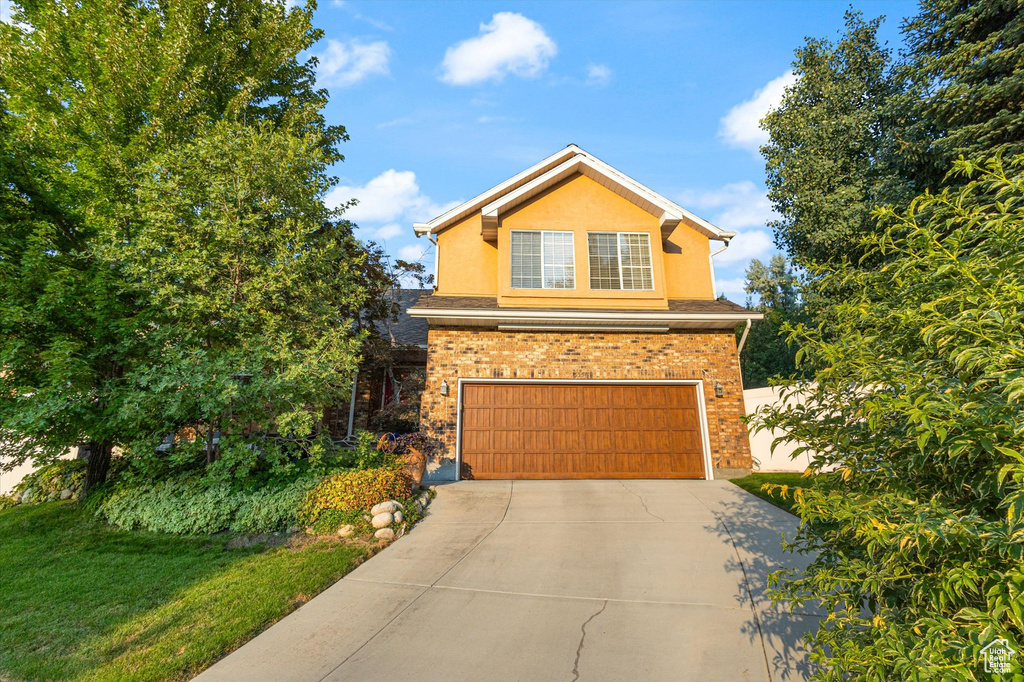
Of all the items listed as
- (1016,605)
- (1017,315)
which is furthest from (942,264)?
(1016,605)

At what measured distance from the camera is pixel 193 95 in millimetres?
10094

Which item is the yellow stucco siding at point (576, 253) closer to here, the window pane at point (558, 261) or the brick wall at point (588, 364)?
the window pane at point (558, 261)

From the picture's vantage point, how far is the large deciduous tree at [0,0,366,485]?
7.38 metres

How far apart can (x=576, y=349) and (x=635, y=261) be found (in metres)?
3.02

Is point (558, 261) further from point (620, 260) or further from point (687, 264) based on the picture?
point (687, 264)

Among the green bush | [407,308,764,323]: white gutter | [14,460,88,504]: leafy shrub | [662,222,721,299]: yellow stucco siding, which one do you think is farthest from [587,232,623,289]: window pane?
[14,460,88,504]: leafy shrub

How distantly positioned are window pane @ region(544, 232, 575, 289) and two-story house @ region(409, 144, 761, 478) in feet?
0.10

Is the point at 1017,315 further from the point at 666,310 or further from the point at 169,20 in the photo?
the point at 169,20

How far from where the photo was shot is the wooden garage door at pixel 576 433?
11359 mm

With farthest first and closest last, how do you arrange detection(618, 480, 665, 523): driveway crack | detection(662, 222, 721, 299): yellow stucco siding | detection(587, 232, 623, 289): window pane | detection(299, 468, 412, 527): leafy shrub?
detection(662, 222, 721, 299): yellow stucco siding → detection(587, 232, 623, 289): window pane → detection(618, 480, 665, 523): driveway crack → detection(299, 468, 412, 527): leafy shrub

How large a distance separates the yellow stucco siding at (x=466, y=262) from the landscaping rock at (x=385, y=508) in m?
6.43

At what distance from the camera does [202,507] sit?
24.7ft

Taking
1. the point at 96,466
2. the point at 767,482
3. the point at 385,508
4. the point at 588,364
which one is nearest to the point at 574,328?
the point at 588,364

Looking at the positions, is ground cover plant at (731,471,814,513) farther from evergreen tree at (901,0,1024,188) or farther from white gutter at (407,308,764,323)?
evergreen tree at (901,0,1024,188)
